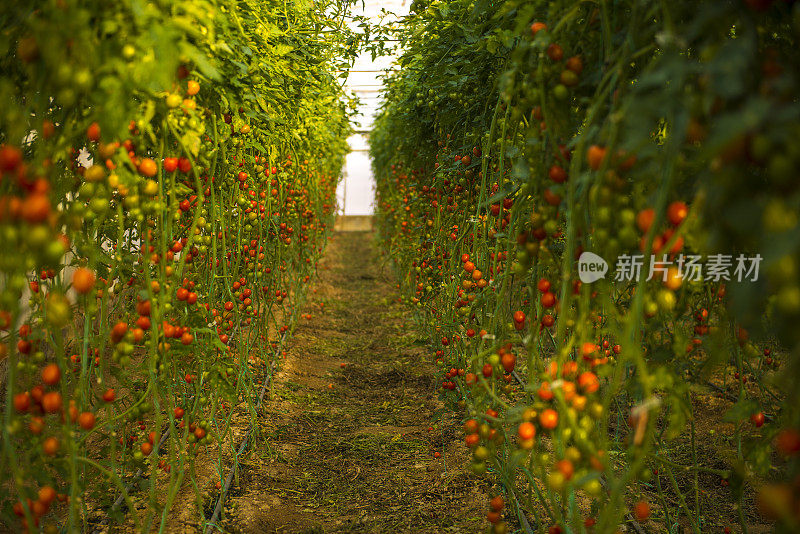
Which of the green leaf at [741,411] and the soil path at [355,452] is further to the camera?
the soil path at [355,452]

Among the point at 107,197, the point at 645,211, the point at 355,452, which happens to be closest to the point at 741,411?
the point at 645,211

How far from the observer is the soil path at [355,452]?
1746mm

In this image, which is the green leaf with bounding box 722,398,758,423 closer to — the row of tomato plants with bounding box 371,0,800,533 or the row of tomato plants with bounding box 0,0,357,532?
the row of tomato plants with bounding box 371,0,800,533

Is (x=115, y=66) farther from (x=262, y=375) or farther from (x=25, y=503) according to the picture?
(x=262, y=375)

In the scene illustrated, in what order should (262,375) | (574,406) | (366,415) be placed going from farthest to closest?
(262,375) → (366,415) → (574,406)

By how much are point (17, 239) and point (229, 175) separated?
3.48 ft

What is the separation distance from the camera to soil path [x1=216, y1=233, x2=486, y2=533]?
1746 mm

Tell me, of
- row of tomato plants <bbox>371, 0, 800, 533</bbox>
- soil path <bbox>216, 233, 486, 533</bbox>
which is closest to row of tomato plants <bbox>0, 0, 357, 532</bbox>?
soil path <bbox>216, 233, 486, 533</bbox>

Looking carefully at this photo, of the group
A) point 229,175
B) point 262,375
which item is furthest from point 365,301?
point 229,175

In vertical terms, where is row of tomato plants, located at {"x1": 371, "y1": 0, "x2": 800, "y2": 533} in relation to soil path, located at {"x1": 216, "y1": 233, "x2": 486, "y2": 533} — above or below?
above

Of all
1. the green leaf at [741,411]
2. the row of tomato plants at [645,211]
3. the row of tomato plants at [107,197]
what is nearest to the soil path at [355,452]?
the row of tomato plants at [107,197]

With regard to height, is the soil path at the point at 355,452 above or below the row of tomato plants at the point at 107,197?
below

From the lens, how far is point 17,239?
714 millimetres

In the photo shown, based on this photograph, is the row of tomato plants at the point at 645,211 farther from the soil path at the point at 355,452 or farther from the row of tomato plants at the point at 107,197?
the row of tomato plants at the point at 107,197
